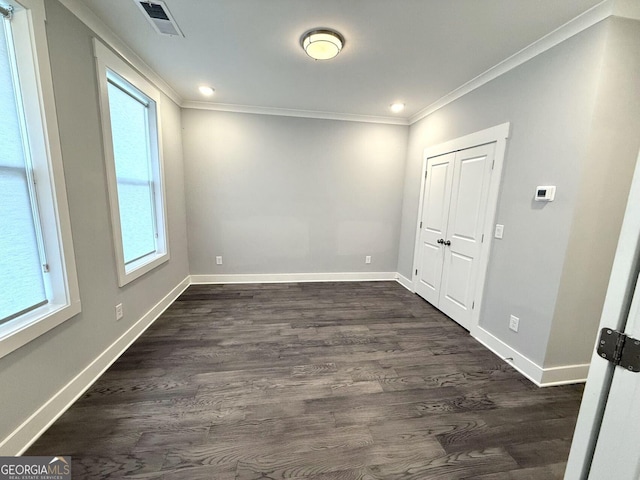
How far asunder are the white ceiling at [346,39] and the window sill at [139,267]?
6.57 feet

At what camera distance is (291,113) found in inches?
147

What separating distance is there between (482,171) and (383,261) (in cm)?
220

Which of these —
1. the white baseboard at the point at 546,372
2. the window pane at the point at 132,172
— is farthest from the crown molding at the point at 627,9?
the window pane at the point at 132,172

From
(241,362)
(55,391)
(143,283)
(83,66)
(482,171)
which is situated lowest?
(241,362)

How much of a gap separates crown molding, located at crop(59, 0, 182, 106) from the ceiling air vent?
0.39 m

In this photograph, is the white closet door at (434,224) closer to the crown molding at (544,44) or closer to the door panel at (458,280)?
the door panel at (458,280)

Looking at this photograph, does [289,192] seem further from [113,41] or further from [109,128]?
[113,41]

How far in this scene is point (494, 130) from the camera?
2.38m

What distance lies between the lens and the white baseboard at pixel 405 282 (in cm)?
397

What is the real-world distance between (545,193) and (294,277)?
10.8 feet

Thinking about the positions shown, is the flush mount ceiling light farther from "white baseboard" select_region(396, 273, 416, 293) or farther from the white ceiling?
"white baseboard" select_region(396, 273, 416, 293)

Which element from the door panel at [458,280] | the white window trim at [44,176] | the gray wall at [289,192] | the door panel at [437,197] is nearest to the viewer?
the white window trim at [44,176]

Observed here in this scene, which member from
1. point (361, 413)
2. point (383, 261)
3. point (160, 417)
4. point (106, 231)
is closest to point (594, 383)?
point (361, 413)

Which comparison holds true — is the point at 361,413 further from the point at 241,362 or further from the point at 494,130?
the point at 494,130
